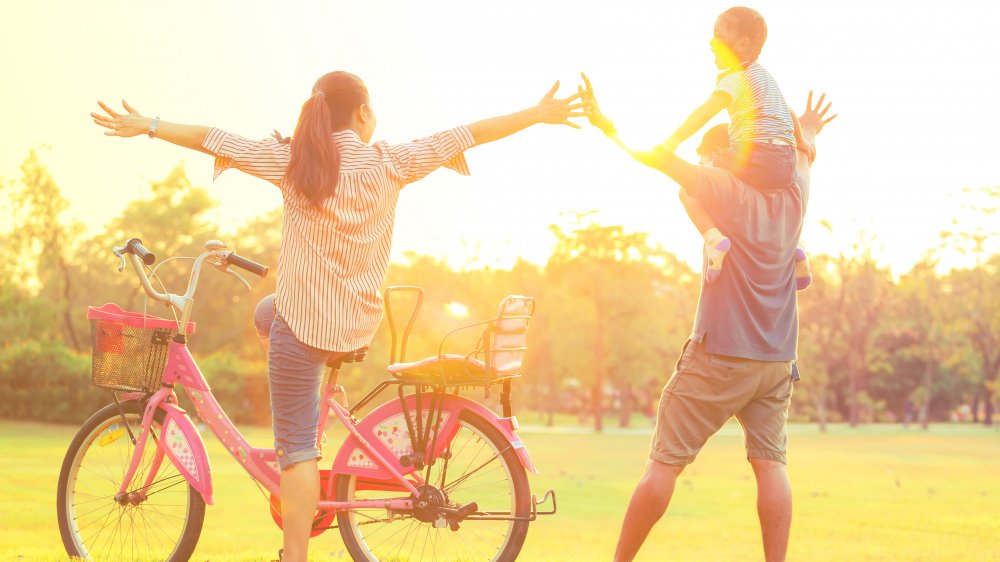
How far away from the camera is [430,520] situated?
418cm

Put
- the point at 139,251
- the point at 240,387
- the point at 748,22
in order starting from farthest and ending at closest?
the point at 240,387
the point at 139,251
the point at 748,22

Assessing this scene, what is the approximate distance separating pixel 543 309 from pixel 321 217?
153 ft

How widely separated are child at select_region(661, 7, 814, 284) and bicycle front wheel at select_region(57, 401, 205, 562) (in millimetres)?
2497

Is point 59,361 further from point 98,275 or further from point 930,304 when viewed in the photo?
point 930,304

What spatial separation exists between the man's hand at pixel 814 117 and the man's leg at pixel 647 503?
5.14ft

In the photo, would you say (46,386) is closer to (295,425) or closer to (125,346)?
(125,346)

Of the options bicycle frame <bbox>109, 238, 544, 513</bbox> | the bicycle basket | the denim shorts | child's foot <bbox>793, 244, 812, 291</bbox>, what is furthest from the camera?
the bicycle basket

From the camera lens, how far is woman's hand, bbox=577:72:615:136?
3.90 m

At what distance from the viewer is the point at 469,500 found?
13.8 ft

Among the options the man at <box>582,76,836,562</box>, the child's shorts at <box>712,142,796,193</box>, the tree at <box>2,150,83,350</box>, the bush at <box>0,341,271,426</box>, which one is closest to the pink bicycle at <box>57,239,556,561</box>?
the man at <box>582,76,836,562</box>

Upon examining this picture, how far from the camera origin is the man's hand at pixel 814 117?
176 inches

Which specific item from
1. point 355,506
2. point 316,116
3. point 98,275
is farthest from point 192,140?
point 98,275

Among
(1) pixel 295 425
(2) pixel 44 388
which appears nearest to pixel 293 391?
(1) pixel 295 425

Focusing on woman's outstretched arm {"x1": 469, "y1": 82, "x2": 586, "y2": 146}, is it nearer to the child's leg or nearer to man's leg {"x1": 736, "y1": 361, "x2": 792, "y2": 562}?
the child's leg
